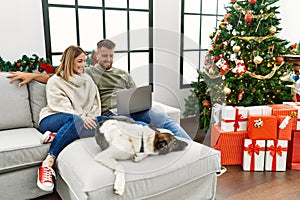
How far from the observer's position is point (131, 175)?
1446mm

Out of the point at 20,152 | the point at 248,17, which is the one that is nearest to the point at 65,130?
the point at 20,152

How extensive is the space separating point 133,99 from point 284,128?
4.04ft

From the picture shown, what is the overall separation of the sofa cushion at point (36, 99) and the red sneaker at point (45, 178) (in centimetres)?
60

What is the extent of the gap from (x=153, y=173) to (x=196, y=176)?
0.33m

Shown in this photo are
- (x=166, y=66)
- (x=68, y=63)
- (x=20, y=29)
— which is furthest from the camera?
(x=20, y=29)

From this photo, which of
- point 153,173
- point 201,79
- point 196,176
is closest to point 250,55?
point 201,79

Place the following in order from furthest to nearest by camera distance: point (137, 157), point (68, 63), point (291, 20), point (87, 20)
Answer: point (291, 20) → point (87, 20) → point (68, 63) → point (137, 157)

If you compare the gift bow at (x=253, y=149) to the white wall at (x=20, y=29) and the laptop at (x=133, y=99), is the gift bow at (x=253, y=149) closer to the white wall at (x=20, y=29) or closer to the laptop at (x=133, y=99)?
the laptop at (x=133, y=99)

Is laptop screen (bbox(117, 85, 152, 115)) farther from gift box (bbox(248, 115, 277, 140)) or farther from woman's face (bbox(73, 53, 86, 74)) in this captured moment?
gift box (bbox(248, 115, 277, 140))

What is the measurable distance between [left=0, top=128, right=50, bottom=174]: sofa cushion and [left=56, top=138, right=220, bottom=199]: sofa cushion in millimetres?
157

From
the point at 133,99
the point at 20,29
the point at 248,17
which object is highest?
the point at 248,17

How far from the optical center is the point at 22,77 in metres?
2.19

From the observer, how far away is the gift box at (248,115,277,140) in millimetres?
2199

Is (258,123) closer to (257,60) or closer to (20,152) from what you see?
Answer: (257,60)
